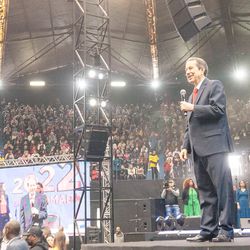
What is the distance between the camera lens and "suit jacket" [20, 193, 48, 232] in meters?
8.68

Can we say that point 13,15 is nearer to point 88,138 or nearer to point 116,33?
point 116,33

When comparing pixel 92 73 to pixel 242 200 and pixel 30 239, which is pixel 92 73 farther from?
pixel 30 239

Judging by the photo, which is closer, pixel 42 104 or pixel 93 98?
pixel 93 98

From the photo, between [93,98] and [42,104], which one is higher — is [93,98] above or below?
below

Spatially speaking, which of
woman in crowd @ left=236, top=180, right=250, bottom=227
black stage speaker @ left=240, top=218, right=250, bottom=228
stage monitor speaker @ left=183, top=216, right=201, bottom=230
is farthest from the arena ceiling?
stage monitor speaker @ left=183, top=216, right=201, bottom=230

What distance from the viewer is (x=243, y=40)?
18172 mm

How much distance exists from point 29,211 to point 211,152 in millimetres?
8724

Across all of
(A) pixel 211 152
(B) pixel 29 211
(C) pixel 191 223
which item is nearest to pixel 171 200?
(C) pixel 191 223

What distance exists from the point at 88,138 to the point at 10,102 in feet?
42.2

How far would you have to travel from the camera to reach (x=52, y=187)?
42.4ft

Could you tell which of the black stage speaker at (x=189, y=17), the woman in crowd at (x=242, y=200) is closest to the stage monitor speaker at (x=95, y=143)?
the black stage speaker at (x=189, y=17)

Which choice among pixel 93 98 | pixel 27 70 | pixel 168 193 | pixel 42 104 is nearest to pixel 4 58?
pixel 27 70

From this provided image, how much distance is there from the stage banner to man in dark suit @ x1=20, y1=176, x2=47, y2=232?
28 cm

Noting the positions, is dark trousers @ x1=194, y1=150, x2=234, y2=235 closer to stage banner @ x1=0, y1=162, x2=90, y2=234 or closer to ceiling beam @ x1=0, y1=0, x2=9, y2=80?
stage banner @ x1=0, y1=162, x2=90, y2=234
